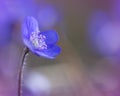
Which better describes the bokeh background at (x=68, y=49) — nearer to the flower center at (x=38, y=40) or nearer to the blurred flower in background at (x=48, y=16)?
the blurred flower in background at (x=48, y=16)

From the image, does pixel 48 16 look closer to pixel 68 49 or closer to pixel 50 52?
pixel 68 49

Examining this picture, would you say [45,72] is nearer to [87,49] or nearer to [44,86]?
[44,86]

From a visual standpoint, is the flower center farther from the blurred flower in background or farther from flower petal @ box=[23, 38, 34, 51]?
the blurred flower in background

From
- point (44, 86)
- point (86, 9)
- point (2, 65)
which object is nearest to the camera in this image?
point (44, 86)

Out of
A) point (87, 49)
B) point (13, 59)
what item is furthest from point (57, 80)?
point (87, 49)

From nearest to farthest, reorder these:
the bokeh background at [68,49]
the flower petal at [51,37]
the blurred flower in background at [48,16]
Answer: the flower petal at [51,37]
the bokeh background at [68,49]
the blurred flower in background at [48,16]

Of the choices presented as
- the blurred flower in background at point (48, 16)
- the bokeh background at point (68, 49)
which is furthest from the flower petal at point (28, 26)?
the blurred flower in background at point (48, 16)

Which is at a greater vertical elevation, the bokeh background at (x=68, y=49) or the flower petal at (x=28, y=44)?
the bokeh background at (x=68, y=49)
